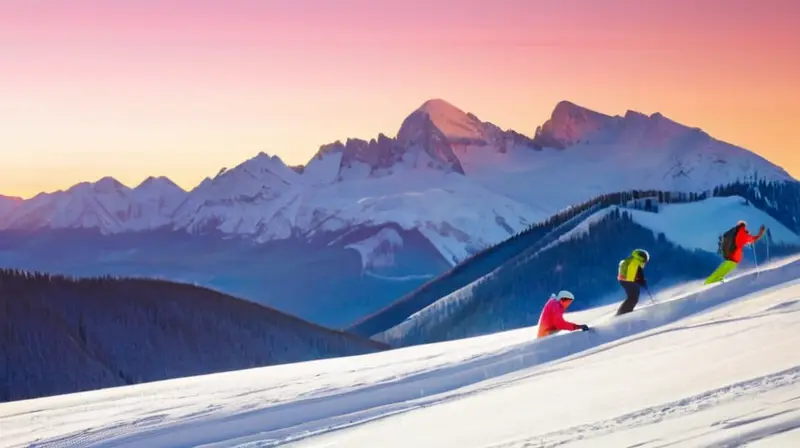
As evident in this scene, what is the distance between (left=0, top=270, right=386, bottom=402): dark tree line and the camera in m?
106

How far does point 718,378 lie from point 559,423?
235cm

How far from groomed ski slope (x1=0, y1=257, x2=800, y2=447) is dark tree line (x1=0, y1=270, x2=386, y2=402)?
3488 inches

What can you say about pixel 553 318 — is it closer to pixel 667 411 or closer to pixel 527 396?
pixel 527 396

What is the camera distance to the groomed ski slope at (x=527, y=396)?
1130 centimetres

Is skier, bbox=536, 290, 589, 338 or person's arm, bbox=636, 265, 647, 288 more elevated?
person's arm, bbox=636, 265, 647, 288

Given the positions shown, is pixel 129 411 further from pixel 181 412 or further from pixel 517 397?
pixel 517 397

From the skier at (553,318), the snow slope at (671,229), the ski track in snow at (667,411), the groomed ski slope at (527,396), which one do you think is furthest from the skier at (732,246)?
the snow slope at (671,229)

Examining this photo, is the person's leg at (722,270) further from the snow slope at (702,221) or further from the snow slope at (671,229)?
the snow slope at (671,229)

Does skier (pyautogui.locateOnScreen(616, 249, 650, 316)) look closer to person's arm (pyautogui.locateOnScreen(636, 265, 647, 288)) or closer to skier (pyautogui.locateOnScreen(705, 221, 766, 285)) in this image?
person's arm (pyautogui.locateOnScreen(636, 265, 647, 288))

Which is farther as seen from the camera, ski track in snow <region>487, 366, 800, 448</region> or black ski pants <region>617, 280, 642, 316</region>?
black ski pants <region>617, 280, 642, 316</region>

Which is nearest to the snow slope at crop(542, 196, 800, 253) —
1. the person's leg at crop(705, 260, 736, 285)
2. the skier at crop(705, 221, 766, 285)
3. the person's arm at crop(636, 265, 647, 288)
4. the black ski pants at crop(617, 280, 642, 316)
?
the person's leg at crop(705, 260, 736, 285)

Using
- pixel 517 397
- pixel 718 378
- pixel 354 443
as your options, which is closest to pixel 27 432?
pixel 354 443

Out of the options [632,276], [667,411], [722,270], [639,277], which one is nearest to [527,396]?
[667,411]

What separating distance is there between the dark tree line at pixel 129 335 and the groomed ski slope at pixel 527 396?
8860 centimetres
